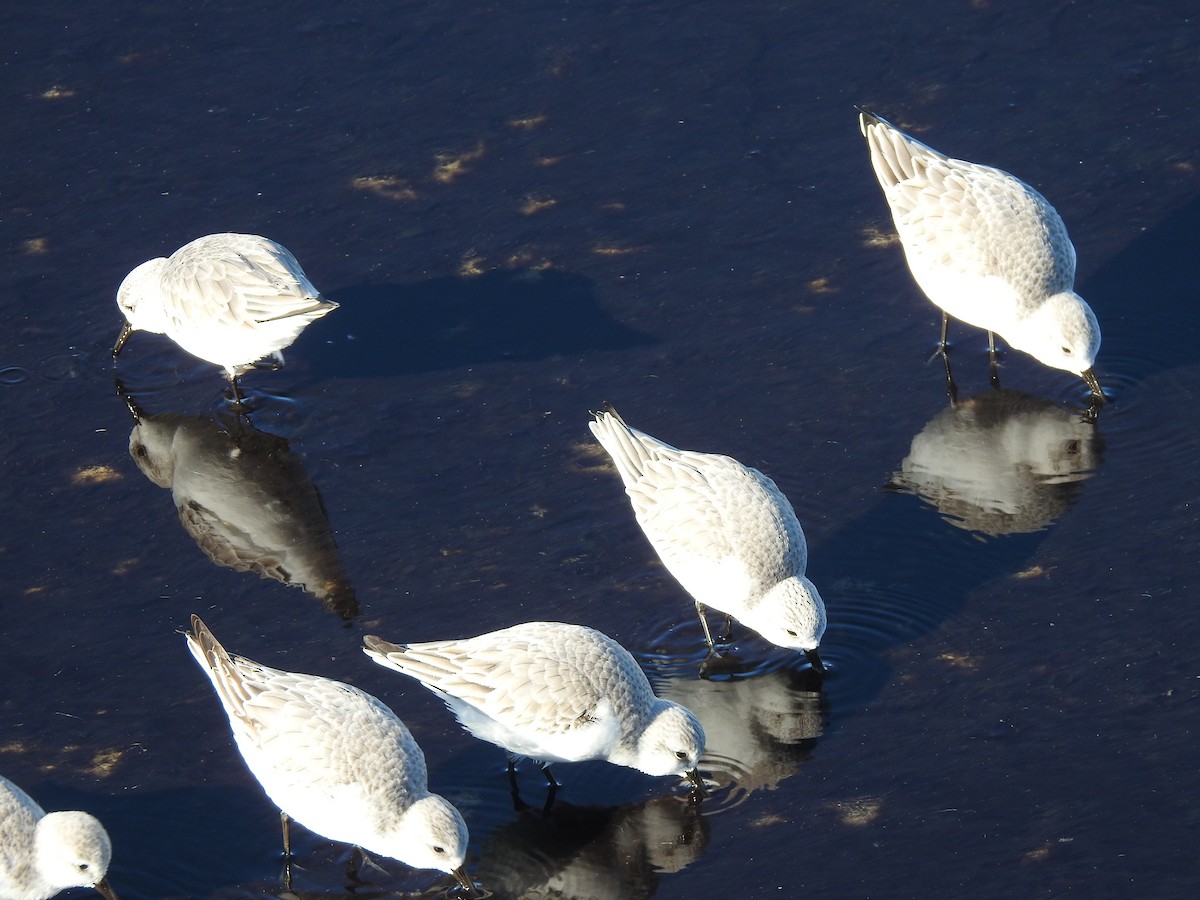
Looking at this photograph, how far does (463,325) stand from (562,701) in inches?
153

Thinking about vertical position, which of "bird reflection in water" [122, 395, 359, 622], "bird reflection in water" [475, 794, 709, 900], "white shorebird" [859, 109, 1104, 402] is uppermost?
"white shorebird" [859, 109, 1104, 402]

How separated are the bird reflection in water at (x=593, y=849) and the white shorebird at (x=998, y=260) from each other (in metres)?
3.94

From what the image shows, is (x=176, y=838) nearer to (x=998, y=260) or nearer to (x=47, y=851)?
(x=47, y=851)

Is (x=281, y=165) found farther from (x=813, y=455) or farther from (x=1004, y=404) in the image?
(x=1004, y=404)

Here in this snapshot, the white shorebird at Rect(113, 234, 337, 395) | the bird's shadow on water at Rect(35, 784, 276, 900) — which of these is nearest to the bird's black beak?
the bird's shadow on water at Rect(35, 784, 276, 900)

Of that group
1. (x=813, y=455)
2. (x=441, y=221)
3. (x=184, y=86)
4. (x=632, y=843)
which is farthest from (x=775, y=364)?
(x=184, y=86)

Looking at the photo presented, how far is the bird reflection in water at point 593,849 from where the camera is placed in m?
7.56

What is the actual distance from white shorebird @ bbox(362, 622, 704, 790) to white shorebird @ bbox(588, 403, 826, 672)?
744mm

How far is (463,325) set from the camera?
10930 millimetres

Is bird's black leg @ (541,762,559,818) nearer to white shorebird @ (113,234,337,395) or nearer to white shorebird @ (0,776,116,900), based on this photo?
white shorebird @ (0,776,116,900)

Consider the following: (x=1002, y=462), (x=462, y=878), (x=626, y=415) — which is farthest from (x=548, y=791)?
(x=1002, y=462)

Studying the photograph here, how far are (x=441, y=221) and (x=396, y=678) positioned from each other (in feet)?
13.7

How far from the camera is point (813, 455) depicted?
9859 mm

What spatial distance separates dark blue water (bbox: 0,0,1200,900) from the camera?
7844mm
